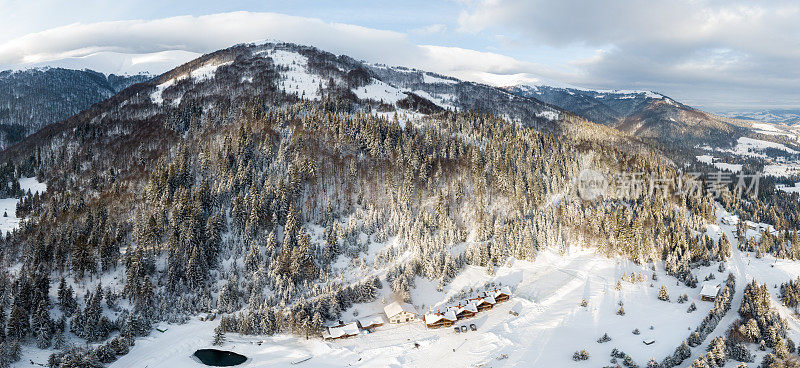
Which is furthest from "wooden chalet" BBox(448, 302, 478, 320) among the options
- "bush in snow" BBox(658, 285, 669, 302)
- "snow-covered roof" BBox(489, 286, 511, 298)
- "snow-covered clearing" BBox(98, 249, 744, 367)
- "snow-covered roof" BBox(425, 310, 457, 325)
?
"bush in snow" BBox(658, 285, 669, 302)

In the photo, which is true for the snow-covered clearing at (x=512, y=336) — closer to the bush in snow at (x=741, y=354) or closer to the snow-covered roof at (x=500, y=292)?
the snow-covered roof at (x=500, y=292)

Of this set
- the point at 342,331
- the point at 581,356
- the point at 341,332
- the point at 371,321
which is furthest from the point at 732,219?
the point at 341,332

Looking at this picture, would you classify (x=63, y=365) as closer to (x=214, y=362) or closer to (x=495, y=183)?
(x=214, y=362)

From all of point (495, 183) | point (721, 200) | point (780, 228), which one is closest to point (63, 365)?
point (495, 183)

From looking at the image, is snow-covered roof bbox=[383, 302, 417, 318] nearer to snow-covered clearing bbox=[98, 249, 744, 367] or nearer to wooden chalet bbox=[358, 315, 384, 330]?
wooden chalet bbox=[358, 315, 384, 330]

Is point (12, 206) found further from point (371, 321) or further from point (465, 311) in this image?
point (465, 311)

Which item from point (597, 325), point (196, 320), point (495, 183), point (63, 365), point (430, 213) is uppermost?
point (495, 183)

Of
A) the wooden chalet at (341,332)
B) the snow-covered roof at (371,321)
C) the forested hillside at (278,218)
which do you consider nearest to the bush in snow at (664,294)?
the forested hillside at (278,218)
